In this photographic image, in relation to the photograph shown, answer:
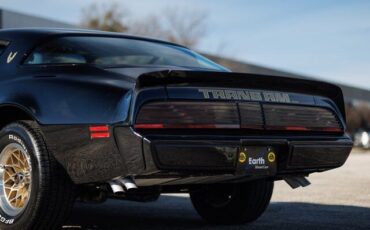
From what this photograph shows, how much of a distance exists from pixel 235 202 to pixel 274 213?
2.57ft

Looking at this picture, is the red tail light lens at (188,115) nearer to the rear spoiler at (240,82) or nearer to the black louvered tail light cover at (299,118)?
the rear spoiler at (240,82)

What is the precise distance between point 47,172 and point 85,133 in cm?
38

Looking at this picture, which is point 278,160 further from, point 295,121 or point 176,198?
point 176,198

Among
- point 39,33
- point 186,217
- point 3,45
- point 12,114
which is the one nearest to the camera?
point 12,114

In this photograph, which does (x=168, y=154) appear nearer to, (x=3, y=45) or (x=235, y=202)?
(x=235, y=202)

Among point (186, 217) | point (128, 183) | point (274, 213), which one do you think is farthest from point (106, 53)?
point (274, 213)

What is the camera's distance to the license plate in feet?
12.7

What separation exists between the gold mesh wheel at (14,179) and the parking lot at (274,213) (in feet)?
2.43

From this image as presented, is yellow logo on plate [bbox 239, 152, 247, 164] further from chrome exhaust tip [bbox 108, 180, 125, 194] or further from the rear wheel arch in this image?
the rear wheel arch

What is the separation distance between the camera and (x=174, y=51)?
512 centimetres

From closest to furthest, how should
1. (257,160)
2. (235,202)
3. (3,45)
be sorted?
(257,160), (3,45), (235,202)

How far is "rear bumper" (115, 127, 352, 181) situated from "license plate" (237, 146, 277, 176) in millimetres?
21

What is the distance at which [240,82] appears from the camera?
4027 mm

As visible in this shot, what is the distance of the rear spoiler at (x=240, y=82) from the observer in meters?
3.76
